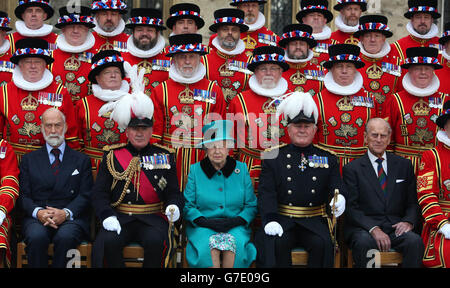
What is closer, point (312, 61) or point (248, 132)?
point (248, 132)

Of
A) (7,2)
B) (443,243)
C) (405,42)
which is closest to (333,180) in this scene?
(443,243)

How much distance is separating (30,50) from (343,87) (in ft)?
9.89

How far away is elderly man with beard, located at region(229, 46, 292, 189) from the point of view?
718 centimetres

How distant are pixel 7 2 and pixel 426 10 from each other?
6501mm

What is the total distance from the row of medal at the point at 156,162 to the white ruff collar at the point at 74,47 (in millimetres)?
2021

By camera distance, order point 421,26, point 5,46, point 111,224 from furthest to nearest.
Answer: point 421,26, point 5,46, point 111,224

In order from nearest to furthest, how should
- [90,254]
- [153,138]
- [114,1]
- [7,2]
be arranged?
[90,254] < [153,138] < [114,1] < [7,2]

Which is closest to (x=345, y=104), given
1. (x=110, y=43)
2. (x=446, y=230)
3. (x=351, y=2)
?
(x=446, y=230)

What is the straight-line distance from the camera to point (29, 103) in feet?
23.1

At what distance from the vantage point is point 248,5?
864 cm

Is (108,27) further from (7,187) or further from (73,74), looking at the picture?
(7,187)

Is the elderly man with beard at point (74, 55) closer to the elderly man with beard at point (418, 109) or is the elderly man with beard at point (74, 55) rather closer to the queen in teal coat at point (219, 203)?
the queen in teal coat at point (219, 203)

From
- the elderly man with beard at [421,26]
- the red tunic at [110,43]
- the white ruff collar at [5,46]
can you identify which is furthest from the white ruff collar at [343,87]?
the white ruff collar at [5,46]
